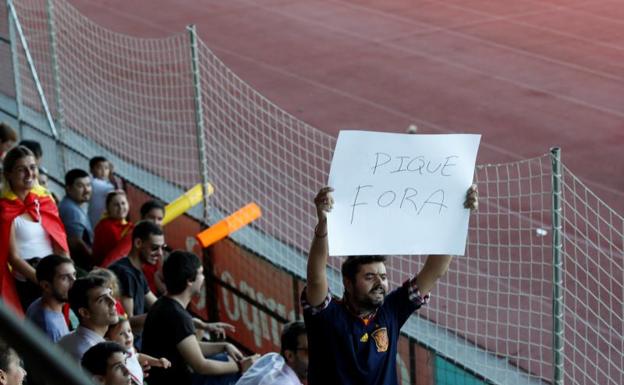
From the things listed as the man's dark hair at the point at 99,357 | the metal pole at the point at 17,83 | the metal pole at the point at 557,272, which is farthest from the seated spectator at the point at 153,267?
the metal pole at the point at 17,83

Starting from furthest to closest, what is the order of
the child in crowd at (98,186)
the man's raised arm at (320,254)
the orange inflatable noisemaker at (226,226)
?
1. the child in crowd at (98,186)
2. the orange inflatable noisemaker at (226,226)
3. the man's raised arm at (320,254)

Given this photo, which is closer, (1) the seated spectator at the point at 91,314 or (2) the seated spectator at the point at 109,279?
(1) the seated spectator at the point at 91,314

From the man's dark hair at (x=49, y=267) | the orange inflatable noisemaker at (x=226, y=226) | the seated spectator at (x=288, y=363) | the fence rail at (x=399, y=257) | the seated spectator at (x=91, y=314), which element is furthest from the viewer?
the orange inflatable noisemaker at (x=226, y=226)

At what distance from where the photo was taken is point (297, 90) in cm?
1413

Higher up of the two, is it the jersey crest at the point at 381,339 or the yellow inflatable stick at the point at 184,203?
the jersey crest at the point at 381,339

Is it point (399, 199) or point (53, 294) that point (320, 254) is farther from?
point (53, 294)

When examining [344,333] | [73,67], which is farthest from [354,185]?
[73,67]

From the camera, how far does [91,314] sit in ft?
15.5

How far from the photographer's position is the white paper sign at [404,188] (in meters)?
3.86

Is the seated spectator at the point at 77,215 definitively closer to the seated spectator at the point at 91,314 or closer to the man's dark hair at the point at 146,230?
the man's dark hair at the point at 146,230

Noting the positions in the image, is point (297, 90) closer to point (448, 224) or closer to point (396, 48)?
point (396, 48)

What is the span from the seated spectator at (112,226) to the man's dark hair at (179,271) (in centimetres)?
157

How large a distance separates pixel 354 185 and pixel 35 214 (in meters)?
3.05

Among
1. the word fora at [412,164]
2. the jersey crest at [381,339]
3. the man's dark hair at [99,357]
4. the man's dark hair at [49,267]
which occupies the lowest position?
the man's dark hair at [49,267]
